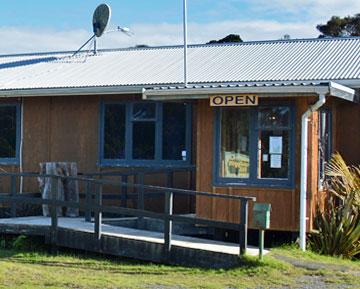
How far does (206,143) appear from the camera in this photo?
13445 mm

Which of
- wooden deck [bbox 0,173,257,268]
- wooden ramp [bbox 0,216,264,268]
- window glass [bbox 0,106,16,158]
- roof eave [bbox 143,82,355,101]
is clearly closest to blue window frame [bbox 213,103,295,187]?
roof eave [bbox 143,82,355,101]

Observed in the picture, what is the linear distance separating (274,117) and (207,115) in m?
1.18

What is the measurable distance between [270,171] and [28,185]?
667cm

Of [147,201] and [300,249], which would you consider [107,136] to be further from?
[300,249]

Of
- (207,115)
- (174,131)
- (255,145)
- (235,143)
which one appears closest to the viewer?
(255,145)

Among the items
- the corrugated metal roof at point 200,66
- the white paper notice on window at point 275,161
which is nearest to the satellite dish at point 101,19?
the corrugated metal roof at point 200,66

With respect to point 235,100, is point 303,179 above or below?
below

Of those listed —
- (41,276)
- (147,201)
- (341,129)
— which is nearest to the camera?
(41,276)

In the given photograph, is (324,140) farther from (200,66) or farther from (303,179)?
(200,66)

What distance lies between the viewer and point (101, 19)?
20406 millimetres

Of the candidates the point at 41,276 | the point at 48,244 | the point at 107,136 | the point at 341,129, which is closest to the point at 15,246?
the point at 48,244

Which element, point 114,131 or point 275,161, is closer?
point 275,161

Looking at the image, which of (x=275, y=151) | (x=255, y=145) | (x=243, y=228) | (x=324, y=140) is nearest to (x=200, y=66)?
(x=324, y=140)

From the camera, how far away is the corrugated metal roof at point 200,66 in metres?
16.0
